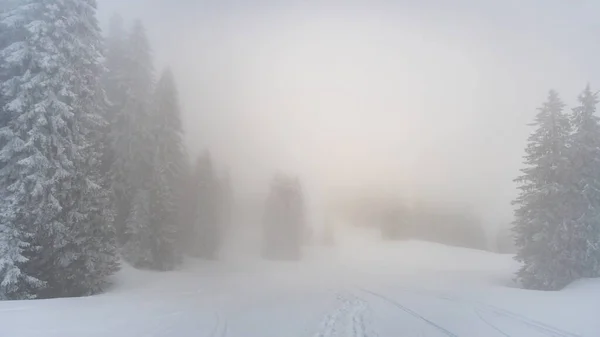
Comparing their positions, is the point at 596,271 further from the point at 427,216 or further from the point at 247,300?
the point at 427,216

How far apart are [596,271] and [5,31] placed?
22815mm

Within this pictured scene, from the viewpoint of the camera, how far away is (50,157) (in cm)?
1150

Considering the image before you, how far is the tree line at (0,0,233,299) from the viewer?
10898 mm

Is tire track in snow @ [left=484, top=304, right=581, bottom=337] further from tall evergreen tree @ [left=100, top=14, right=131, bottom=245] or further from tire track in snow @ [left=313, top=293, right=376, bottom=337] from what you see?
tall evergreen tree @ [left=100, top=14, right=131, bottom=245]

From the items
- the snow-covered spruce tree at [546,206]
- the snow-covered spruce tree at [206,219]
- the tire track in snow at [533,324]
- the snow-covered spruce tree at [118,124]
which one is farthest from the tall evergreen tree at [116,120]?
the snow-covered spruce tree at [546,206]

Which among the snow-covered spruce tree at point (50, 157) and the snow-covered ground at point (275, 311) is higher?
the snow-covered spruce tree at point (50, 157)

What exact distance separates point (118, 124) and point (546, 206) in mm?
19428

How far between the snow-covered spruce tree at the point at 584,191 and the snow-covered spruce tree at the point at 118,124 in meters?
18.8

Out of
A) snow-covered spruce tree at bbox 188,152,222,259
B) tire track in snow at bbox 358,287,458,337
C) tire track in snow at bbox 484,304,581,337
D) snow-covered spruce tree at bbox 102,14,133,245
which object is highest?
snow-covered spruce tree at bbox 102,14,133,245

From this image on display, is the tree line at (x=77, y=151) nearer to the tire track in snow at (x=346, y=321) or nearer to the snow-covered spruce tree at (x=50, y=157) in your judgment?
the snow-covered spruce tree at (x=50, y=157)

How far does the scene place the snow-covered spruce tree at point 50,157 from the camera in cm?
1069

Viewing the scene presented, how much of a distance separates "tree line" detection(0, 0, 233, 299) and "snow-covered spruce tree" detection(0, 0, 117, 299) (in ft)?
0.10

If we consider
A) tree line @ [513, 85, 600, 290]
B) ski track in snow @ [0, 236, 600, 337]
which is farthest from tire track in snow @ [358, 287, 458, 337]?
tree line @ [513, 85, 600, 290]

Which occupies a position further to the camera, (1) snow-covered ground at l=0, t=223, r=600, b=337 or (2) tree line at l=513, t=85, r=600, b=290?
(2) tree line at l=513, t=85, r=600, b=290
